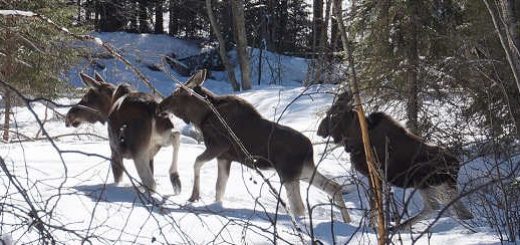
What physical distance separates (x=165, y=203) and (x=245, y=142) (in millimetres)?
5008

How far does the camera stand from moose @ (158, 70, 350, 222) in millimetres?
8625

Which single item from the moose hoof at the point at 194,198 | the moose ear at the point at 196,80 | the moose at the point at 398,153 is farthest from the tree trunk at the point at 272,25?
the moose at the point at 398,153

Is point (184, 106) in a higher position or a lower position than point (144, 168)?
higher

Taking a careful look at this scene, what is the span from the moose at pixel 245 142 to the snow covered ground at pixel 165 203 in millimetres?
240

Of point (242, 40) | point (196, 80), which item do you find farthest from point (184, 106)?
point (242, 40)

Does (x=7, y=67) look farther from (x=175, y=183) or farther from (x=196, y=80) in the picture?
Answer: (x=196, y=80)

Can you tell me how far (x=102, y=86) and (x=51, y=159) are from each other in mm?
1217

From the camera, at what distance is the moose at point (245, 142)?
862 cm

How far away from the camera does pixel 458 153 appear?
6160mm

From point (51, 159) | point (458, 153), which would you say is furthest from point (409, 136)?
point (51, 159)

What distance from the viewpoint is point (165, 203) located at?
3902 millimetres

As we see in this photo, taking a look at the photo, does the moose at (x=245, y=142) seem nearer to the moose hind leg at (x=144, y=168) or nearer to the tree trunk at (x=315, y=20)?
the moose hind leg at (x=144, y=168)

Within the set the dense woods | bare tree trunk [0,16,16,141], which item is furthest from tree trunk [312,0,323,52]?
bare tree trunk [0,16,16,141]

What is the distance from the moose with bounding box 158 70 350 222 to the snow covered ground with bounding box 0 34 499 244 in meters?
0.24
